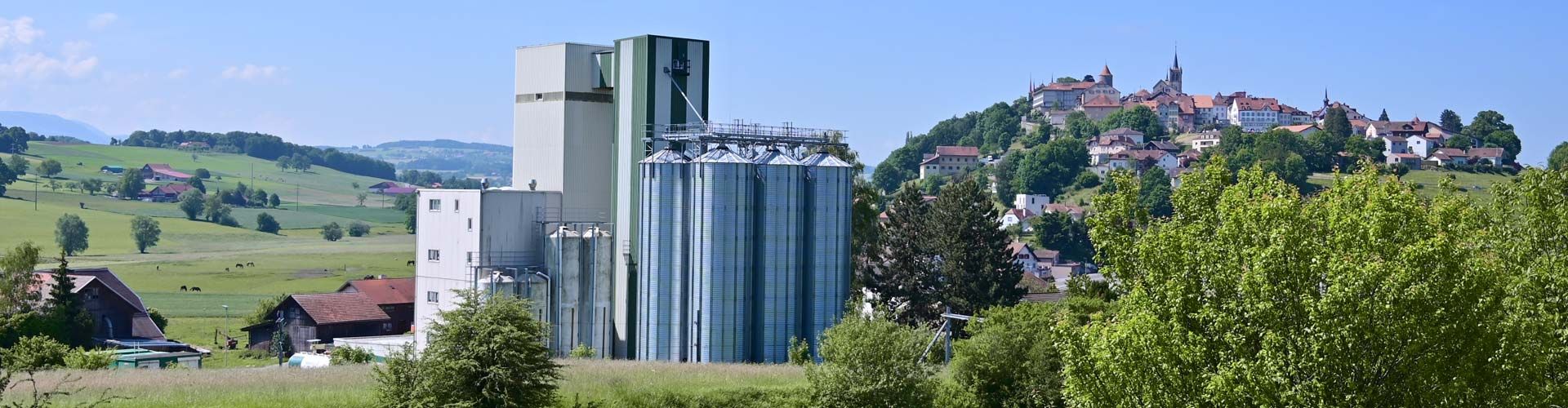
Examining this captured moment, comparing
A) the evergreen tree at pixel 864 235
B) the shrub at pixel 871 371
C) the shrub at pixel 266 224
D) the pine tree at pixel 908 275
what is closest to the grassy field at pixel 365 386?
the shrub at pixel 871 371

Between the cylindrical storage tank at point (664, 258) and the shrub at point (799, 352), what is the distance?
3400 mm

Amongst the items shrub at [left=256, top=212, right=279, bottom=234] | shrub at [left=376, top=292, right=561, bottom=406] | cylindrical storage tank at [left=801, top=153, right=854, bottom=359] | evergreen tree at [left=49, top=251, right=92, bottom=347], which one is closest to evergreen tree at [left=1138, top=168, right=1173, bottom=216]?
shrub at [left=256, top=212, right=279, bottom=234]

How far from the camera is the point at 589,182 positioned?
5594 cm

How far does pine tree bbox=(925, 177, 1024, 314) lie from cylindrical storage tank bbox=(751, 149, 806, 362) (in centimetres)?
1544

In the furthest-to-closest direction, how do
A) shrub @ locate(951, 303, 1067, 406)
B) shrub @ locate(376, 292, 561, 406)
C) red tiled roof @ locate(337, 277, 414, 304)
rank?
red tiled roof @ locate(337, 277, 414, 304)
shrub @ locate(951, 303, 1067, 406)
shrub @ locate(376, 292, 561, 406)

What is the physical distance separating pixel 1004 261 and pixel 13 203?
142081mm

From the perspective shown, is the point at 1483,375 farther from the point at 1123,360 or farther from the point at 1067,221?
the point at 1067,221

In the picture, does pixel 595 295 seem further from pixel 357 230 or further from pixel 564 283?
pixel 357 230

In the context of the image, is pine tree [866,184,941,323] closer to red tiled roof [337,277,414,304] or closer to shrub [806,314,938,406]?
shrub [806,314,938,406]

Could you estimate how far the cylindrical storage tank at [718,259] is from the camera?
51.1 meters

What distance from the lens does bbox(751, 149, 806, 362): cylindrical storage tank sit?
5194 cm

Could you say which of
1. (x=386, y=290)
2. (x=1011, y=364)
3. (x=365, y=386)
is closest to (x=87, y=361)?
(x=365, y=386)

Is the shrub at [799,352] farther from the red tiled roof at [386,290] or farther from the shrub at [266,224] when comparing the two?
the shrub at [266,224]

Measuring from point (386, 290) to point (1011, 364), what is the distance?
5030cm
